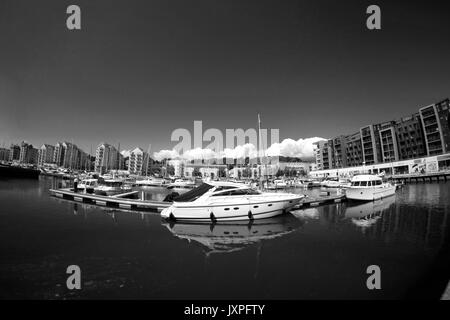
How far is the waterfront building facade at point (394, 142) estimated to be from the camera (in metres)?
76.1

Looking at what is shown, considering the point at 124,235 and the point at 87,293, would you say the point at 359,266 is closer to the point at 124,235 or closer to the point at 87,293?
the point at 87,293

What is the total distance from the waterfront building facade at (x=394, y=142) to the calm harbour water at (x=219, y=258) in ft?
161

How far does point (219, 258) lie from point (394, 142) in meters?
117

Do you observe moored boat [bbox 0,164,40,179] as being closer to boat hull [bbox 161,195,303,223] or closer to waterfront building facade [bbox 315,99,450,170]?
boat hull [bbox 161,195,303,223]

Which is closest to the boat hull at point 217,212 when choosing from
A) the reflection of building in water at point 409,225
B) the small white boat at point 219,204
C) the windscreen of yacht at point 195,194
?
the small white boat at point 219,204

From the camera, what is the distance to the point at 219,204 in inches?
669

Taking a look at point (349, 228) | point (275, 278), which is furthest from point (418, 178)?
point (275, 278)

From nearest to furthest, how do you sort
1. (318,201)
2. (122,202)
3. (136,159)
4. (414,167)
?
1. (122,202)
2. (318,201)
3. (414,167)
4. (136,159)

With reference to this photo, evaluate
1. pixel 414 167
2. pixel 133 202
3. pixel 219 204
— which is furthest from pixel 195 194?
pixel 414 167

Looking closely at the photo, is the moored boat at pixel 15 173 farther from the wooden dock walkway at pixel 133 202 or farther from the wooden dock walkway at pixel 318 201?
the wooden dock walkway at pixel 318 201

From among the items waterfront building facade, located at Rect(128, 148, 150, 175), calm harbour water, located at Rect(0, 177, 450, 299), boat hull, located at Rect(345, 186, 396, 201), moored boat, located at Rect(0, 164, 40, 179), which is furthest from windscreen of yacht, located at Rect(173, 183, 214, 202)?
waterfront building facade, located at Rect(128, 148, 150, 175)

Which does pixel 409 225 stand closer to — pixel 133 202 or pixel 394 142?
pixel 133 202

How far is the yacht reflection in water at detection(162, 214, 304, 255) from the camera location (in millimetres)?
12238
